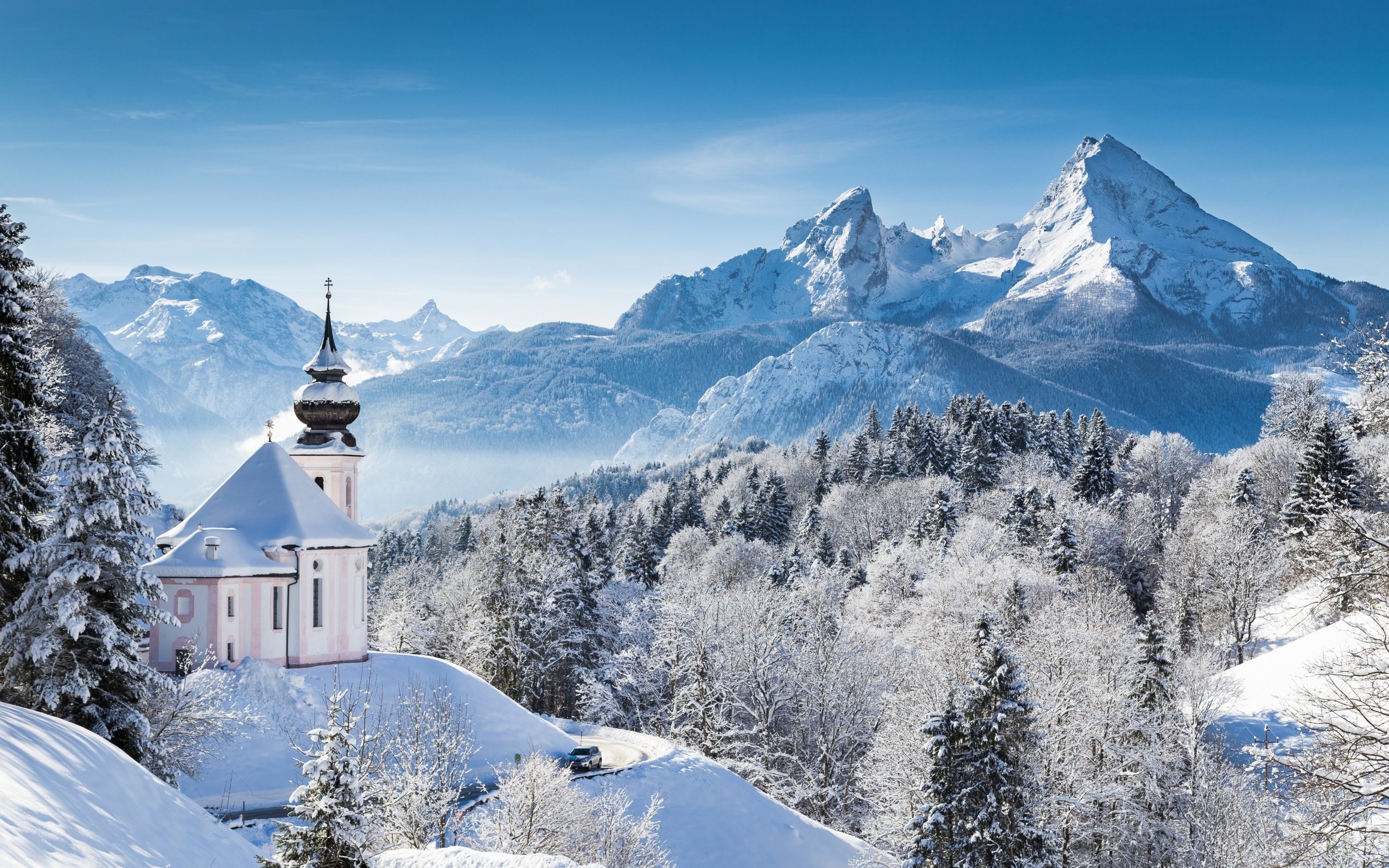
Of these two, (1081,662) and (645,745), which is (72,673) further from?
(1081,662)

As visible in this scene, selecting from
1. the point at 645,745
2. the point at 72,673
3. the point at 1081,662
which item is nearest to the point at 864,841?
the point at 645,745

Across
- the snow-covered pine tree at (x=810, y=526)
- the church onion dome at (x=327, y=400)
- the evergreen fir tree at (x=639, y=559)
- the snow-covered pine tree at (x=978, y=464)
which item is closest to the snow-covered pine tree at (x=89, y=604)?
the church onion dome at (x=327, y=400)

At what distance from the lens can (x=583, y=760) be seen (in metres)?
34.6

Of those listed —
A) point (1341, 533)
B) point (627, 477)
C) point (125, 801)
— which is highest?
point (1341, 533)

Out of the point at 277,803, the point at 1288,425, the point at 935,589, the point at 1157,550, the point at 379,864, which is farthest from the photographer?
the point at 1288,425

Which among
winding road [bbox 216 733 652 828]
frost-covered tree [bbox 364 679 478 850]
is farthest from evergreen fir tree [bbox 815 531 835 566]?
frost-covered tree [bbox 364 679 478 850]

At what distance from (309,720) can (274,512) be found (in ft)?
28.0

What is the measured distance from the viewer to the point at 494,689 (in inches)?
1483

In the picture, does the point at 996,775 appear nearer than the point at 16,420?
No

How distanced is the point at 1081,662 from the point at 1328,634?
29.6 feet

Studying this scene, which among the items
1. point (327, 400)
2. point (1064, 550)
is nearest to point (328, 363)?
point (327, 400)

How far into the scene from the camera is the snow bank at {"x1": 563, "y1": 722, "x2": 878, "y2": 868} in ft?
101

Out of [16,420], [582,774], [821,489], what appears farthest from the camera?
[821,489]

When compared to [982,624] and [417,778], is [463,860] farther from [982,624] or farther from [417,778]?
[982,624]
